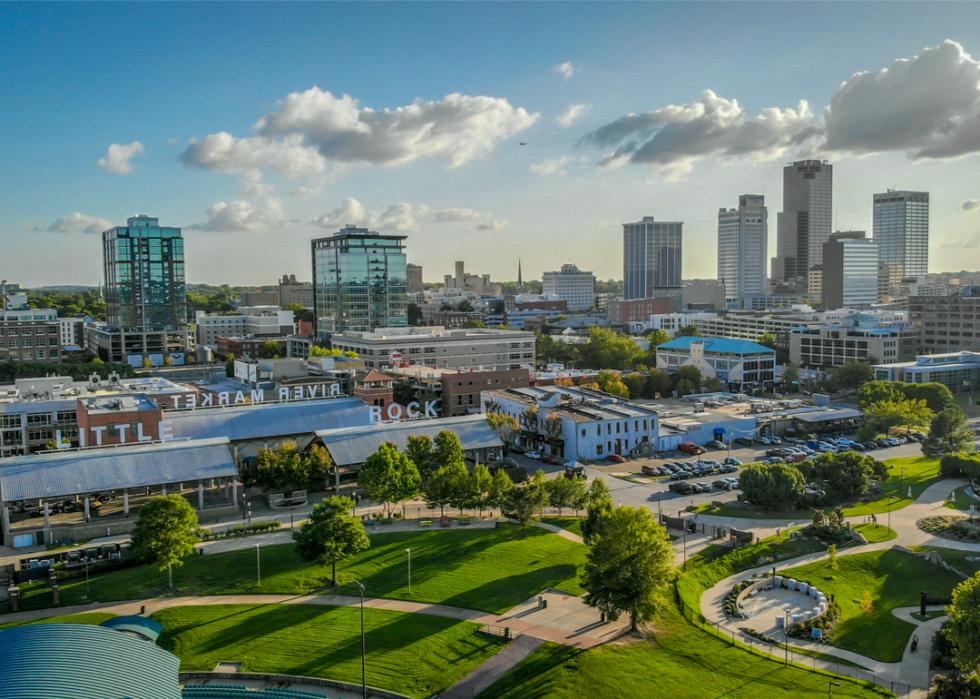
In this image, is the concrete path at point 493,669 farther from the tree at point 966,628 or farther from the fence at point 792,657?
the tree at point 966,628

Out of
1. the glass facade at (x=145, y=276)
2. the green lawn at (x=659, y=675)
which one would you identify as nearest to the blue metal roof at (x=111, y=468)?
the green lawn at (x=659, y=675)

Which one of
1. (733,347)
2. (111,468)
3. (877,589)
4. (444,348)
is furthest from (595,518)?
(733,347)

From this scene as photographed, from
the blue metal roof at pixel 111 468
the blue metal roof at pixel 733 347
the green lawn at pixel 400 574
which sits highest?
the blue metal roof at pixel 733 347

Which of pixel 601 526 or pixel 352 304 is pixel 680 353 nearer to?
pixel 352 304

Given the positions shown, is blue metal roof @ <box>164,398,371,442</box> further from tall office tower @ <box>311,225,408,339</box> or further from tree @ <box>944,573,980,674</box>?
tall office tower @ <box>311,225,408,339</box>

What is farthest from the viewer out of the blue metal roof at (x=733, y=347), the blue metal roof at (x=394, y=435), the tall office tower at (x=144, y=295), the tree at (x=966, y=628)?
the tall office tower at (x=144, y=295)

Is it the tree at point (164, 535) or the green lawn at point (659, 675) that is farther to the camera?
the tree at point (164, 535)
